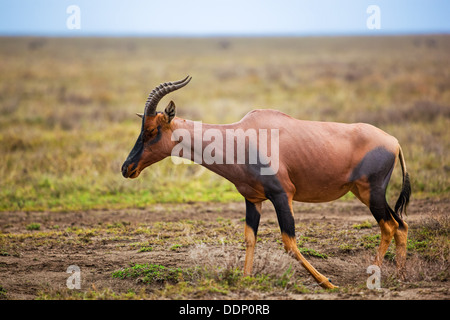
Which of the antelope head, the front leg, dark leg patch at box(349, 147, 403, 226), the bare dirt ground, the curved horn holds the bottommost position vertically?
the bare dirt ground

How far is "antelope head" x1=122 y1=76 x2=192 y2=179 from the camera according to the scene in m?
5.88

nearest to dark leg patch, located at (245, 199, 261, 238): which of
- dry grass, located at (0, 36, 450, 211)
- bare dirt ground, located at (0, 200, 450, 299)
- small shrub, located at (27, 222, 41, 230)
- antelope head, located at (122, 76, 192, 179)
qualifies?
bare dirt ground, located at (0, 200, 450, 299)

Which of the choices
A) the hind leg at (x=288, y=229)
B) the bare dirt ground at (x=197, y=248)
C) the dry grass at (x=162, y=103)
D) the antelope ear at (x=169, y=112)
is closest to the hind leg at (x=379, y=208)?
the bare dirt ground at (x=197, y=248)

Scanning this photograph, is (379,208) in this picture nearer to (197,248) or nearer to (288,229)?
(288,229)

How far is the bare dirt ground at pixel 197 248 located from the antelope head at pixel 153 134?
1.36 meters

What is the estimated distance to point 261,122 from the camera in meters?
6.13

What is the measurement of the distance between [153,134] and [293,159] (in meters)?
1.71

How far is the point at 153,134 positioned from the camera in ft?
19.7

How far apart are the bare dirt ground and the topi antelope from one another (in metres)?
0.45

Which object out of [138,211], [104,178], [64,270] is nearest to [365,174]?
[64,270]

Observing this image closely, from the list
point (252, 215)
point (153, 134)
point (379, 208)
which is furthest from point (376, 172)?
point (153, 134)

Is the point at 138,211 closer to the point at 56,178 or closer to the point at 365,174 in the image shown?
the point at 56,178

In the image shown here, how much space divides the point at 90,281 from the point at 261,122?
2.97m

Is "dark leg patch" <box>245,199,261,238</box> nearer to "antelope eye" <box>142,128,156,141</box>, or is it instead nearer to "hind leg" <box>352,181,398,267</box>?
"hind leg" <box>352,181,398,267</box>
